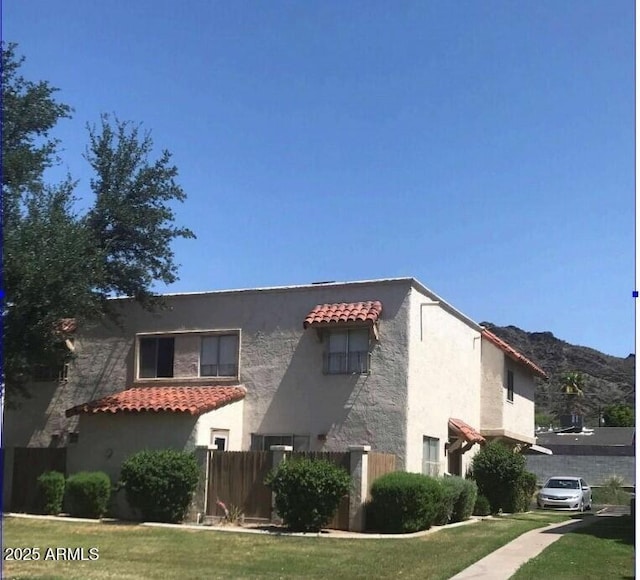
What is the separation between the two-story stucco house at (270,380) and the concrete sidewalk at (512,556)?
12.6ft

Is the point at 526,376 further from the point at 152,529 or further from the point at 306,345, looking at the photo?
the point at 152,529

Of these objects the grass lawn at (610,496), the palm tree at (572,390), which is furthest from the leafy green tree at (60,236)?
the palm tree at (572,390)

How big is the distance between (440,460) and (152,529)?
29.4 ft

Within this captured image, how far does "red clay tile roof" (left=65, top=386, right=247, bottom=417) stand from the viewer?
73.0 feet

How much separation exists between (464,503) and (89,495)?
9572 millimetres

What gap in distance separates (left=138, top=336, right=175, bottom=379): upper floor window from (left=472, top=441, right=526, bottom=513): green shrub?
9709 millimetres

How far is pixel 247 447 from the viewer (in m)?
23.8

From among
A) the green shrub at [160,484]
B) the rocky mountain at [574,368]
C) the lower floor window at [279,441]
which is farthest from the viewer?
the rocky mountain at [574,368]

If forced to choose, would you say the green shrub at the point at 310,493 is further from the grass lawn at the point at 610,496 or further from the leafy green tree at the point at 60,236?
the grass lawn at the point at 610,496

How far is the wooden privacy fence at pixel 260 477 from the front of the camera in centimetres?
1967

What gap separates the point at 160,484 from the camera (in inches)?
802

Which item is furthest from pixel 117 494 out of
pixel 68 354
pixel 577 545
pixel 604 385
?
pixel 604 385

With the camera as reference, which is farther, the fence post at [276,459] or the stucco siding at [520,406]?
the stucco siding at [520,406]

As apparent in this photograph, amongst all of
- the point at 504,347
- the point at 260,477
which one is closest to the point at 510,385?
the point at 504,347
